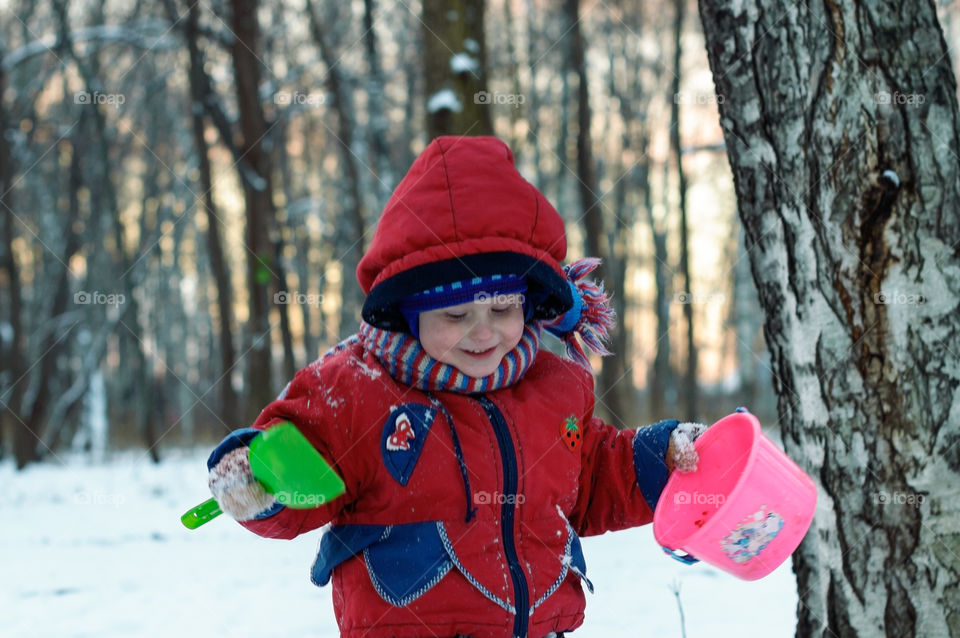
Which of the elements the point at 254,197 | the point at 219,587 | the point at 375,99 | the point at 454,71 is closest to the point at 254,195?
the point at 254,197

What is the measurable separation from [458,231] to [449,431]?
1.44 feet

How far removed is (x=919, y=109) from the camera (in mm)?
1981

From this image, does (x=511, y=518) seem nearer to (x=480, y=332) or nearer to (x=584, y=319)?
(x=480, y=332)

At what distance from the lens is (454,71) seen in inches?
193

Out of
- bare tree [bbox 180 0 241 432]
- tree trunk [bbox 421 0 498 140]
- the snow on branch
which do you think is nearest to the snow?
tree trunk [bbox 421 0 498 140]

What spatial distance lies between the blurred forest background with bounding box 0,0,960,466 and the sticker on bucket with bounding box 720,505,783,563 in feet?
11.4

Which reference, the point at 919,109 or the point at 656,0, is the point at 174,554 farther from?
the point at 656,0

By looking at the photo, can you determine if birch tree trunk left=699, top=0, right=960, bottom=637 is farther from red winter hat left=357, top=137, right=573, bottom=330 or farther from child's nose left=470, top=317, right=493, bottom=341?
child's nose left=470, top=317, right=493, bottom=341

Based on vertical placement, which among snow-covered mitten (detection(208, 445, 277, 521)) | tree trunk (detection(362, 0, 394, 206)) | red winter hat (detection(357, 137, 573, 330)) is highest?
tree trunk (detection(362, 0, 394, 206))

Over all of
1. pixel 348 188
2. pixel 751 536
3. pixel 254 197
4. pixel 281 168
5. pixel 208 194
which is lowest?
pixel 751 536

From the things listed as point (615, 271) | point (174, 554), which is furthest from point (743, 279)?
point (174, 554)

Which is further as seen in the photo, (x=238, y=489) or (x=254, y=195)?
(x=254, y=195)

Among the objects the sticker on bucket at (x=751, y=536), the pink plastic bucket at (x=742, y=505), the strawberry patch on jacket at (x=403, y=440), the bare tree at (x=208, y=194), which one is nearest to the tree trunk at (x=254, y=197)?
the bare tree at (x=208, y=194)

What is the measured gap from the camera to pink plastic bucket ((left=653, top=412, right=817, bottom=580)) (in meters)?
1.73
